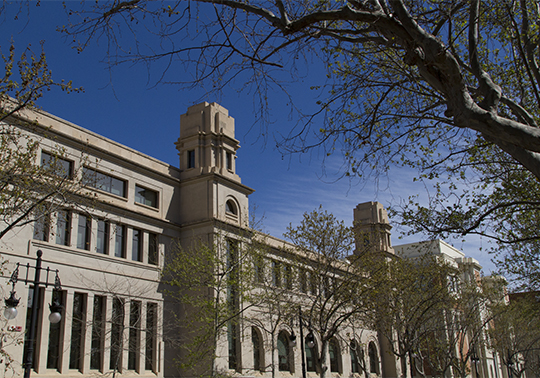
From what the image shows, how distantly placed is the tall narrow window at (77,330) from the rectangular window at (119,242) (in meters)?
3.98

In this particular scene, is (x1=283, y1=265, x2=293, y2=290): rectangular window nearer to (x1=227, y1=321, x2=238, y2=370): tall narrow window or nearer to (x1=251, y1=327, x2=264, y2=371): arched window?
(x1=227, y1=321, x2=238, y2=370): tall narrow window

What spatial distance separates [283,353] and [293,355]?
3.16 ft

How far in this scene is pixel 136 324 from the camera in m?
30.8

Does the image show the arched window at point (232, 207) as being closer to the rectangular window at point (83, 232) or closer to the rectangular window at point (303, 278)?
the rectangular window at point (303, 278)

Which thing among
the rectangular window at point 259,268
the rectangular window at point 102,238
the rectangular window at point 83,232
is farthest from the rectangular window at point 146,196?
the rectangular window at point 259,268

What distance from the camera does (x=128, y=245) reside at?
104ft

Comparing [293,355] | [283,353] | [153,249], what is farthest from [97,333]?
[293,355]

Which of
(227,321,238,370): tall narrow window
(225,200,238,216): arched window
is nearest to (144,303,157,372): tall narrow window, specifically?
(227,321,238,370): tall narrow window

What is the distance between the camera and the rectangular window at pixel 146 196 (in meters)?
34.0

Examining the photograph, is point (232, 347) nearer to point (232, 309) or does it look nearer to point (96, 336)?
point (232, 309)

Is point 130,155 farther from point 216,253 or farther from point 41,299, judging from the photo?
point 41,299

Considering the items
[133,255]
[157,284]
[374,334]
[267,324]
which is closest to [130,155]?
[133,255]

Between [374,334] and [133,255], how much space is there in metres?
31.9

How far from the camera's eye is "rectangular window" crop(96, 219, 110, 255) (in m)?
30.1
